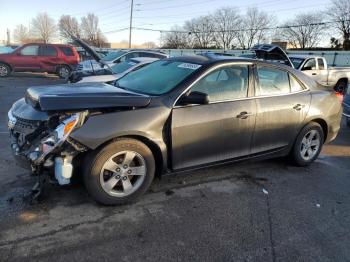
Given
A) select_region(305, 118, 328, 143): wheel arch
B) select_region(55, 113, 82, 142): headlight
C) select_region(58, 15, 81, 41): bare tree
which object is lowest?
select_region(305, 118, 328, 143): wheel arch

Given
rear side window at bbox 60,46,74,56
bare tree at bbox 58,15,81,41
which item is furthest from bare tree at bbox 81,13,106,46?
rear side window at bbox 60,46,74,56

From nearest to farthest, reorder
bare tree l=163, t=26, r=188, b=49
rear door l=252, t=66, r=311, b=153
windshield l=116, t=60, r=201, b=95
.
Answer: windshield l=116, t=60, r=201, b=95, rear door l=252, t=66, r=311, b=153, bare tree l=163, t=26, r=188, b=49

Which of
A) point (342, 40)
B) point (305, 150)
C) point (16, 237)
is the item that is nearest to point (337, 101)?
point (305, 150)

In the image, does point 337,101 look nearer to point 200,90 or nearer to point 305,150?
point 305,150

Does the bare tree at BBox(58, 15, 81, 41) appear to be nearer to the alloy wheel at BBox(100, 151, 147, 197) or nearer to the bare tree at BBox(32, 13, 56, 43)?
the bare tree at BBox(32, 13, 56, 43)

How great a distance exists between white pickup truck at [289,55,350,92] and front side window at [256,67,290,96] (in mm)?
9038

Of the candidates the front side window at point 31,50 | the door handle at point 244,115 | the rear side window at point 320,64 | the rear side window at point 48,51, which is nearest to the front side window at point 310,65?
the rear side window at point 320,64

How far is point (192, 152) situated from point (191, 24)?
3252 inches

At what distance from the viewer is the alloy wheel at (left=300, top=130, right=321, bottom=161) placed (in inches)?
199

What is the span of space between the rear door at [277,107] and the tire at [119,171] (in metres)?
1.61

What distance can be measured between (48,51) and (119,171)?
16.4 meters

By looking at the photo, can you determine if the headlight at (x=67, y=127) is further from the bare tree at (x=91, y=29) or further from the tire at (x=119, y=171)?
the bare tree at (x=91, y=29)

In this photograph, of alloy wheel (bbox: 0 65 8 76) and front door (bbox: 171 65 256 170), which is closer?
front door (bbox: 171 65 256 170)

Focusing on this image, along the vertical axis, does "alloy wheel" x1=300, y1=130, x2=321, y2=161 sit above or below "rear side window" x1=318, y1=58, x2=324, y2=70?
below
